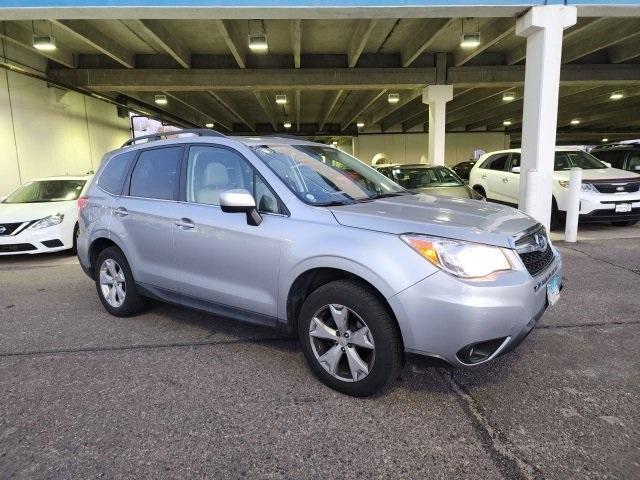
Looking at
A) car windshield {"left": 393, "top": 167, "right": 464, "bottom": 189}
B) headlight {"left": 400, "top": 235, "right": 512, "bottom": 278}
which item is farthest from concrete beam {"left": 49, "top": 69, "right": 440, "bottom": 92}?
headlight {"left": 400, "top": 235, "right": 512, "bottom": 278}

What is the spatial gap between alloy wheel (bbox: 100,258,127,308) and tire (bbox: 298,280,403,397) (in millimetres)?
2255

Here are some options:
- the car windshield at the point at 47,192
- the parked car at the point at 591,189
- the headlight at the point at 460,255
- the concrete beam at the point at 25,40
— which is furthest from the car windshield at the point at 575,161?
the concrete beam at the point at 25,40

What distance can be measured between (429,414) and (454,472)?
49 cm

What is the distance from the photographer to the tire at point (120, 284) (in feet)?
13.9

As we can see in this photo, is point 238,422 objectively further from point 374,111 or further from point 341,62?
point 374,111

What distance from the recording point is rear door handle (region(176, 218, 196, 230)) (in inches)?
138

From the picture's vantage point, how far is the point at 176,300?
379cm

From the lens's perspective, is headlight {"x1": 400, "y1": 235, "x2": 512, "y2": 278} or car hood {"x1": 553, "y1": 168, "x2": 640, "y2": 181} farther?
car hood {"x1": 553, "y1": 168, "x2": 640, "y2": 181}

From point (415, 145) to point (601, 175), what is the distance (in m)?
24.1

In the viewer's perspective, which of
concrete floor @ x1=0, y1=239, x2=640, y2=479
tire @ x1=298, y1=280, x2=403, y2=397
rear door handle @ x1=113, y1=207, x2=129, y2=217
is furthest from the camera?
rear door handle @ x1=113, y1=207, x2=129, y2=217

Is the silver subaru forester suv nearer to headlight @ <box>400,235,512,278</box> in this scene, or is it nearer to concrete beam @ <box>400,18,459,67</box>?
headlight @ <box>400,235,512,278</box>

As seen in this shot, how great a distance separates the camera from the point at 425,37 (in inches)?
449

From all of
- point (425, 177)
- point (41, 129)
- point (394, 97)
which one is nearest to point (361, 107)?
point (394, 97)

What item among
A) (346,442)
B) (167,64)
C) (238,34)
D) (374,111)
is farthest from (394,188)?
(374,111)
